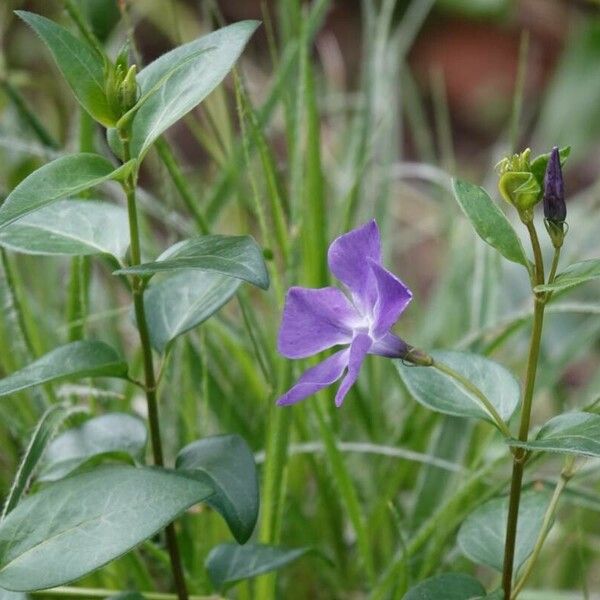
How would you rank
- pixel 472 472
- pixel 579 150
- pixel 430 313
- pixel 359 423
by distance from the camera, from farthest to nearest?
1. pixel 579 150
2. pixel 430 313
3. pixel 359 423
4. pixel 472 472

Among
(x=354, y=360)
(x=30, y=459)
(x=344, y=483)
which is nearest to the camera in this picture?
(x=354, y=360)

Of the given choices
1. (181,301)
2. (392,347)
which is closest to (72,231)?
(181,301)

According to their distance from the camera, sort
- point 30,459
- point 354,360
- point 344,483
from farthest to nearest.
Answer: point 344,483 < point 30,459 < point 354,360

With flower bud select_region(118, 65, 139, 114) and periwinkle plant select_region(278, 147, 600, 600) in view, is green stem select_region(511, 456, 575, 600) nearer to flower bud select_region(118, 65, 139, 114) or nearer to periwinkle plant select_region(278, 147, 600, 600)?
periwinkle plant select_region(278, 147, 600, 600)

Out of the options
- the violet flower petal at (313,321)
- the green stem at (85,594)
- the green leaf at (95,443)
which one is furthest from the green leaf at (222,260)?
the green stem at (85,594)

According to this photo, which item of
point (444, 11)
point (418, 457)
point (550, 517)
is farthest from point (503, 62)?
point (550, 517)

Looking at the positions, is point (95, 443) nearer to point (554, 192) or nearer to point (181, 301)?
point (181, 301)

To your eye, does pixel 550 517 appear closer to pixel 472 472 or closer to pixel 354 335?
pixel 354 335
